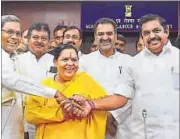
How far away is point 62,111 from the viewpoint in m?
1.19

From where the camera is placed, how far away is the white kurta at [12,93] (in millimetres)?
1211

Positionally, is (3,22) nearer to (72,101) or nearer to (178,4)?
(72,101)

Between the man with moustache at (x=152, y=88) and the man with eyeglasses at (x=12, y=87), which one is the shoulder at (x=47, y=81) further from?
the man with moustache at (x=152, y=88)

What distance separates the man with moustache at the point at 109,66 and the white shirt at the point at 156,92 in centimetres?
7

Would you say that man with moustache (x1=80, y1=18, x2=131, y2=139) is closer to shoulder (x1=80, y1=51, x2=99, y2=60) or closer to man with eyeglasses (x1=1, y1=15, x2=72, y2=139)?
shoulder (x1=80, y1=51, x2=99, y2=60)

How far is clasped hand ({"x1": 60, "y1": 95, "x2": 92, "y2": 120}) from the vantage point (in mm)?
1190

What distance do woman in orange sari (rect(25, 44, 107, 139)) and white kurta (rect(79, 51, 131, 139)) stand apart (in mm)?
97

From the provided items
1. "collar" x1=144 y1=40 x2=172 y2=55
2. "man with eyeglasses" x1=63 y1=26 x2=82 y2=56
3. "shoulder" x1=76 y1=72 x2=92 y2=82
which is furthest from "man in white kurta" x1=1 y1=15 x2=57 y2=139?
"collar" x1=144 y1=40 x2=172 y2=55

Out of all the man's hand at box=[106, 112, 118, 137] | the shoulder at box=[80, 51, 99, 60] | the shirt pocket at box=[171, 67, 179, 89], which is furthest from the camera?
the shoulder at box=[80, 51, 99, 60]

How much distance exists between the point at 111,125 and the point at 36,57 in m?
0.36

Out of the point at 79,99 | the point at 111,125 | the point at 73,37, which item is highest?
the point at 73,37

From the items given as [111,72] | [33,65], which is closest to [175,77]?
[111,72]

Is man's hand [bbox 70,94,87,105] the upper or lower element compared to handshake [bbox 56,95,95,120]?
upper

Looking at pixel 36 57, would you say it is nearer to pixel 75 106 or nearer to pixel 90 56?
pixel 90 56
